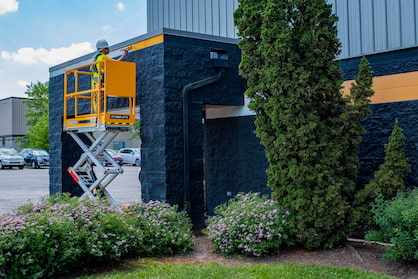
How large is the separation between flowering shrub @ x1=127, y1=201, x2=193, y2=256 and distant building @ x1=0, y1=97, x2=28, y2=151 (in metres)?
48.7

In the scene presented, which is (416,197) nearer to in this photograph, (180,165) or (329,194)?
(329,194)

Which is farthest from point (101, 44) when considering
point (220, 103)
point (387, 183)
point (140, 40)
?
point (387, 183)

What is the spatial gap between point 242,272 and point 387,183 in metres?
2.43

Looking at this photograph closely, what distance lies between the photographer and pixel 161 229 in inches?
252

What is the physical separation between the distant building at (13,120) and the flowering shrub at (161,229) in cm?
4867

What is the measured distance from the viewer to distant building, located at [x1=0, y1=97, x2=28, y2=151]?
5128 centimetres

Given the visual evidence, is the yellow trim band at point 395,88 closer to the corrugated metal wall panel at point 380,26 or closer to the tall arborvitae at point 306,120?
the corrugated metal wall panel at point 380,26

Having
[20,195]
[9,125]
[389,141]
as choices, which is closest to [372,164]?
[389,141]

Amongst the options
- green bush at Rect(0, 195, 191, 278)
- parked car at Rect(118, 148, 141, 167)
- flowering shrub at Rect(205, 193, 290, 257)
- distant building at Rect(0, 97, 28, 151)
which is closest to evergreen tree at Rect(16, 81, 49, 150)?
parked car at Rect(118, 148, 141, 167)

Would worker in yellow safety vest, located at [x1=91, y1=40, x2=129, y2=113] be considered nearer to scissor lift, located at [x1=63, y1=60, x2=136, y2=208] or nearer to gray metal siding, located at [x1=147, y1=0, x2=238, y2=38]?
scissor lift, located at [x1=63, y1=60, x2=136, y2=208]

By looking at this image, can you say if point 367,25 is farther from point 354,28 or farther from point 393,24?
point 393,24

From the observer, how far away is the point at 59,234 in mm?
5199

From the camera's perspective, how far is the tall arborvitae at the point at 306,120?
5.90 meters

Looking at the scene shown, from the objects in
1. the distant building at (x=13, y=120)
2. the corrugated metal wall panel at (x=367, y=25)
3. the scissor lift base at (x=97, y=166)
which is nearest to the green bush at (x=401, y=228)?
the corrugated metal wall panel at (x=367, y=25)
